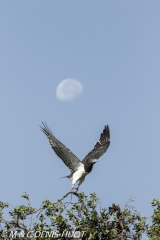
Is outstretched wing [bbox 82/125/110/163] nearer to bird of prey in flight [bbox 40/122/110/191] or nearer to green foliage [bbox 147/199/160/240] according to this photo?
bird of prey in flight [bbox 40/122/110/191]

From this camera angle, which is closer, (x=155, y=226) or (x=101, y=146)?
(x=155, y=226)

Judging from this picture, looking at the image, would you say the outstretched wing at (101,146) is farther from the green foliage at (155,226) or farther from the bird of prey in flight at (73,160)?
the green foliage at (155,226)

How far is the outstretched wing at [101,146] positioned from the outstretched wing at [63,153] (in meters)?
0.38

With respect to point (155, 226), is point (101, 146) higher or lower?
higher

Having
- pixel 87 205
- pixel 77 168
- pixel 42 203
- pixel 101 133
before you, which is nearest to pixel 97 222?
pixel 87 205

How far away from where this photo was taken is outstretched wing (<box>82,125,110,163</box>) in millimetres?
15070

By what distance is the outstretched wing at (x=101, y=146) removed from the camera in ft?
49.4

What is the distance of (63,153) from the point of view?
551 inches

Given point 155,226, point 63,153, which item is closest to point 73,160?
point 63,153

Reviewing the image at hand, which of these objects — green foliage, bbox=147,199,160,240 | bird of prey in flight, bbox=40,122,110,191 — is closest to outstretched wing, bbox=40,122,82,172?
bird of prey in flight, bbox=40,122,110,191

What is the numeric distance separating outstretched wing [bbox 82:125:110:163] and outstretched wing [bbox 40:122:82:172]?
38 cm

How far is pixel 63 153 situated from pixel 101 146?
2123 mm

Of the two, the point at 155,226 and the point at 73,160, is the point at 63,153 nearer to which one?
the point at 73,160

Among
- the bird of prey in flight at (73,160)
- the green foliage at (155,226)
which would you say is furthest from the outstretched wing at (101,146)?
the green foliage at (155,226)
